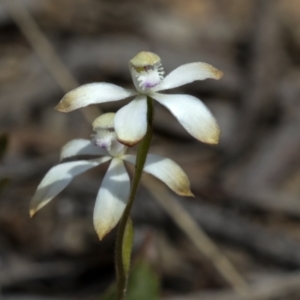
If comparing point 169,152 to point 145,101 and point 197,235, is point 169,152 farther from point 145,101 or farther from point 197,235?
point 145,101

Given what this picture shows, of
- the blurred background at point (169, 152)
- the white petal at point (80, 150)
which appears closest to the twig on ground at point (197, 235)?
the blurred background at point (169, 152)

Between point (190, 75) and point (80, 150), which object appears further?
point (80, 150)

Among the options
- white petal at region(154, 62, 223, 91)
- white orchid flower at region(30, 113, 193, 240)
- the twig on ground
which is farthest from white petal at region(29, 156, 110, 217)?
the twig on ground

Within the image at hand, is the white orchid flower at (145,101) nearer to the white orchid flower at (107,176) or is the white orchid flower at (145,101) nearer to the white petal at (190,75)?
the white petal at (190,75)

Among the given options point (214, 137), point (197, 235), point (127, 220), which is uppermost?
point (214, 137)

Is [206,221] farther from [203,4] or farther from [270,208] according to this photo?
[203,4]

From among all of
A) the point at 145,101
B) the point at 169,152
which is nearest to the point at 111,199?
the point at 145,101

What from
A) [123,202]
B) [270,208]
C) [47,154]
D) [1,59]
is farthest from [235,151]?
[123,202]
